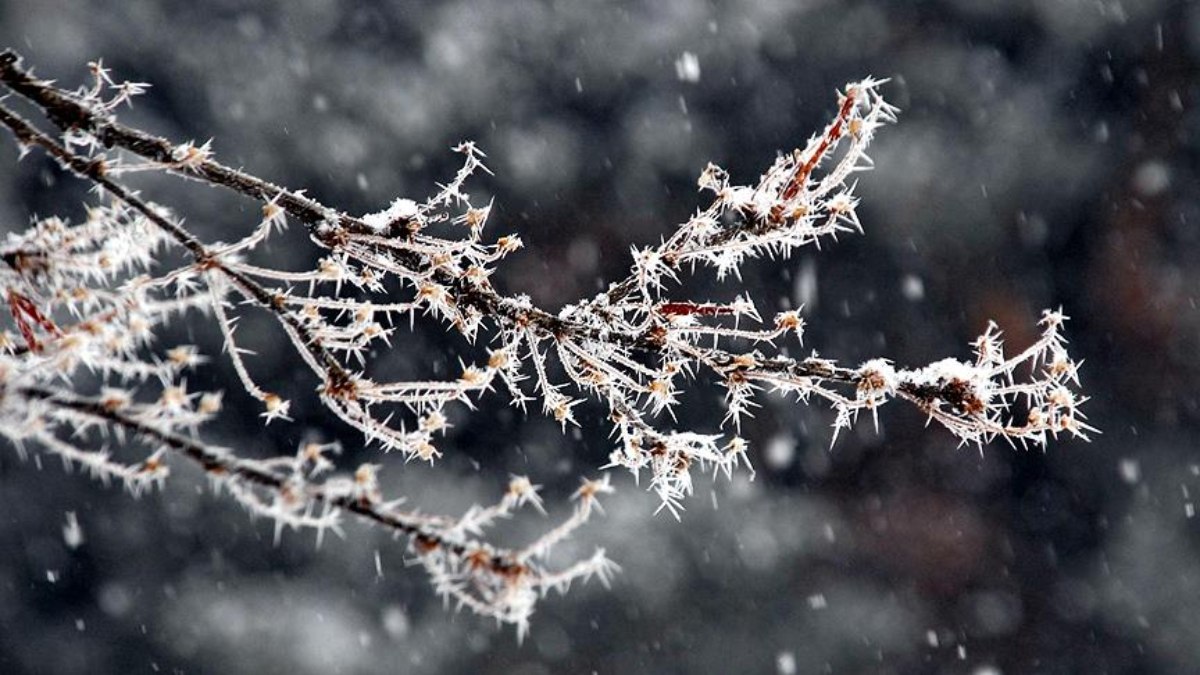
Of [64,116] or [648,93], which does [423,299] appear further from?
[648,93]

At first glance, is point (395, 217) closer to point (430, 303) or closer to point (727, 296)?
point (430, 303)

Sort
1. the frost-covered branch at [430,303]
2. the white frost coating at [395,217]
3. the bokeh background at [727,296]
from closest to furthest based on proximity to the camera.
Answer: the frost-covered branch at [430,303]
the white frost coating at [395,217]
the bokeh background at [727,296]

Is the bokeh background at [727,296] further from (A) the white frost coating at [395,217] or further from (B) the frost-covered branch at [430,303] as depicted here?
(A) the white frost coating at [395,217]

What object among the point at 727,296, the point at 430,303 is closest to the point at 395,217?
the point at 430,303

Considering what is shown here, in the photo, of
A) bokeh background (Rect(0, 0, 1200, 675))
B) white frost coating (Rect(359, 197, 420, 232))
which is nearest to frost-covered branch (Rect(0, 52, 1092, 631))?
white frost coating (Rect(359, 197, 420, 232))

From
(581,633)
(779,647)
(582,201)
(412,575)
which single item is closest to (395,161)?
(582,201)

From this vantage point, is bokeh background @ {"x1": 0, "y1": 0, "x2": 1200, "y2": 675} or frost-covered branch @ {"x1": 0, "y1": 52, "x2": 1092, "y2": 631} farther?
bokeh background @ {"x1": 0, "y1": 0, "x2": 1200, "y2": 675}

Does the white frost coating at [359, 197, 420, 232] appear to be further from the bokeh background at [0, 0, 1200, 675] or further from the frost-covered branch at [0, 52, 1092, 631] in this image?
the bokeh background at [0, 0, 1200, 675]

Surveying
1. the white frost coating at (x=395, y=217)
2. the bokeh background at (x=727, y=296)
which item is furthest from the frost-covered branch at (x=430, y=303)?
the bokeh background at (x=727, y=296)
